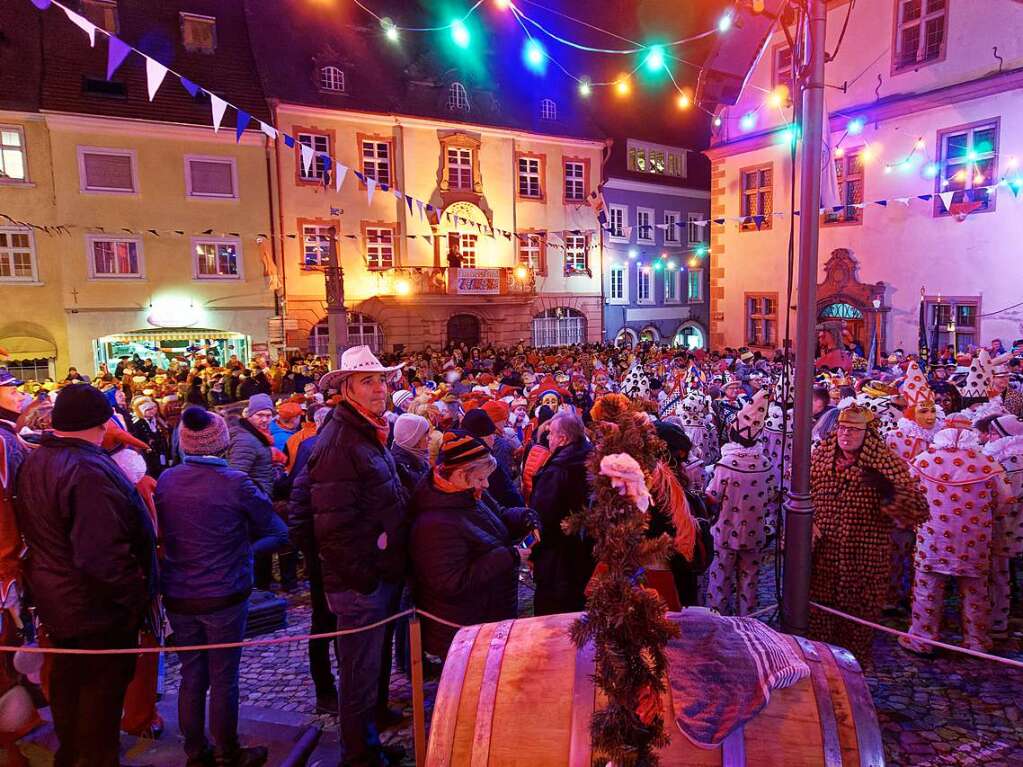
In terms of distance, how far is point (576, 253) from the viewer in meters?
29.2

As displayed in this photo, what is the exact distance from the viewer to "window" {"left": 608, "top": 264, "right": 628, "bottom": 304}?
1211 inches

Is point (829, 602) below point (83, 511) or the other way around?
below

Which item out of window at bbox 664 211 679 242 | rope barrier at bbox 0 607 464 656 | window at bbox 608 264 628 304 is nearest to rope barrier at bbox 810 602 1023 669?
rope barrier at bbox 0 607 464 656

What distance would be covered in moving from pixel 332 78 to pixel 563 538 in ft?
81.3

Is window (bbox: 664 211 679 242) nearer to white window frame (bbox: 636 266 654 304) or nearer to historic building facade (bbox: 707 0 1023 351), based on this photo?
white window frame (bbox: 636 266 654 304)

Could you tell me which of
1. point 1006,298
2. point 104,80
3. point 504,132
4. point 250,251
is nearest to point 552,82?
point 504,132

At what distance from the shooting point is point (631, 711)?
6.56 ft

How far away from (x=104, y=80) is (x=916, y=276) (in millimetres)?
25532

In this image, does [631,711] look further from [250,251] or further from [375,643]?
[250,251]

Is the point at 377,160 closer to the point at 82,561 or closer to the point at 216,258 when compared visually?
the point at 216,258

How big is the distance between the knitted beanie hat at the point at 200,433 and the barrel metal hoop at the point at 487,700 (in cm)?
198

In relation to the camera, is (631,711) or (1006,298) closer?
(631,711)

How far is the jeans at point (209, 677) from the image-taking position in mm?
3551

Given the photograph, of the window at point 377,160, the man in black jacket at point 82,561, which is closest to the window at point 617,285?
the window at point 377,160
